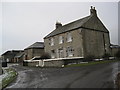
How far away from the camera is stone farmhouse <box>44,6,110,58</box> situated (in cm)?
2620

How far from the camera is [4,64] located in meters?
37.0

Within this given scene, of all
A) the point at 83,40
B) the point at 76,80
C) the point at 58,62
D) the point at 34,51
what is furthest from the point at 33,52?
the point at 76,80

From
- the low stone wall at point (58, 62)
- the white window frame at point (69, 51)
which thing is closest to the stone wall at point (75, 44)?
the white window frame at point (69, 51)

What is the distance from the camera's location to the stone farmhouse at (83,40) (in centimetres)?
2620

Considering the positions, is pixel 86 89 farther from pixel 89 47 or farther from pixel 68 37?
pixel 68 37

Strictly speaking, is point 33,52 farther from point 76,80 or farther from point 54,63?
point 76,80

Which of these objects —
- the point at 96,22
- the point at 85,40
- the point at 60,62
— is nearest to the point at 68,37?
the point at 85,40

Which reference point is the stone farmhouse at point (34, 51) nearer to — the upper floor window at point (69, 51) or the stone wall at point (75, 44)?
the stone wall at point (75, 44)

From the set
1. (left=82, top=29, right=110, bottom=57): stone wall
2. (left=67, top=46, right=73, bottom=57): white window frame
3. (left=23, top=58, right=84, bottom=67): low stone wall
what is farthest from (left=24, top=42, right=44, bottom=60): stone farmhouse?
(left=82, top=29, right=110, bottom=57): stone wall

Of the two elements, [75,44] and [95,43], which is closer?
[75,44]

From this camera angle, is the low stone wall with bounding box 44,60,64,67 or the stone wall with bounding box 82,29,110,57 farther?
the stone wall with bounding box 82,29,110,57

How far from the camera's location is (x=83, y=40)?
84.9 feet

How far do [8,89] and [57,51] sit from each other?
22289 millimetres

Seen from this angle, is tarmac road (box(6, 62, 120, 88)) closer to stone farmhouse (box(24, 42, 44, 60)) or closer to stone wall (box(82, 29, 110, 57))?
stone wall (box(82, 29, 110, 57))
